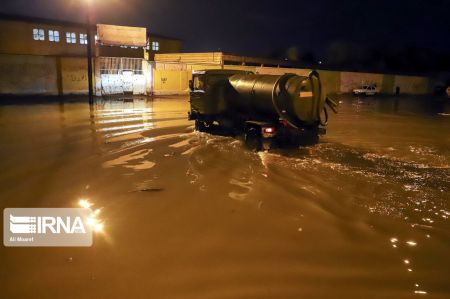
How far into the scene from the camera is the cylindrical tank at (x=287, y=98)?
10.4m

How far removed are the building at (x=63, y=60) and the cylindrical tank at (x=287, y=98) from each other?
21.4m

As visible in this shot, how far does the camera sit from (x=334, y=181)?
25.4ft

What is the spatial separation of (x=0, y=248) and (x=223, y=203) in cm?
330

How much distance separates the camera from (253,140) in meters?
11.0

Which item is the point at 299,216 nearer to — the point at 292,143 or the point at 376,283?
the point at 376,283

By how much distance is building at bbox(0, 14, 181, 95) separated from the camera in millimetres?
26797

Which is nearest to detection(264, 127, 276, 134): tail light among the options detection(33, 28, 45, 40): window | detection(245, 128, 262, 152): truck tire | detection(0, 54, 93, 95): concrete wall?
detection(245, 128, 262, 152): truck tire

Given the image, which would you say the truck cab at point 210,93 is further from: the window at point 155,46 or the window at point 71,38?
the window at point 155,46

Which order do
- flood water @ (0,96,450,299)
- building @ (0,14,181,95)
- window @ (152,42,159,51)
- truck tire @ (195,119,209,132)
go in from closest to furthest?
flood water @ (0,96,450,299) < truck tire @ (195,119,209,132) < building @ (0,14,181,95) < window @ (152,42,159,51)

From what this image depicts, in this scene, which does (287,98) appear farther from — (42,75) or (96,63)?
(42,75)

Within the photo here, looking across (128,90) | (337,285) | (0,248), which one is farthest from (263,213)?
(128,90)

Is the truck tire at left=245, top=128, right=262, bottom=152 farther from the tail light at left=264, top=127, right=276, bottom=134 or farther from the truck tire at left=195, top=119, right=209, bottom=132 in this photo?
the truck tire at left=195, top=119, right=209, bottom=132

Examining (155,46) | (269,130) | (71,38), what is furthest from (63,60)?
(269,130)

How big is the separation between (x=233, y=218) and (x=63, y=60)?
86.9 feet
